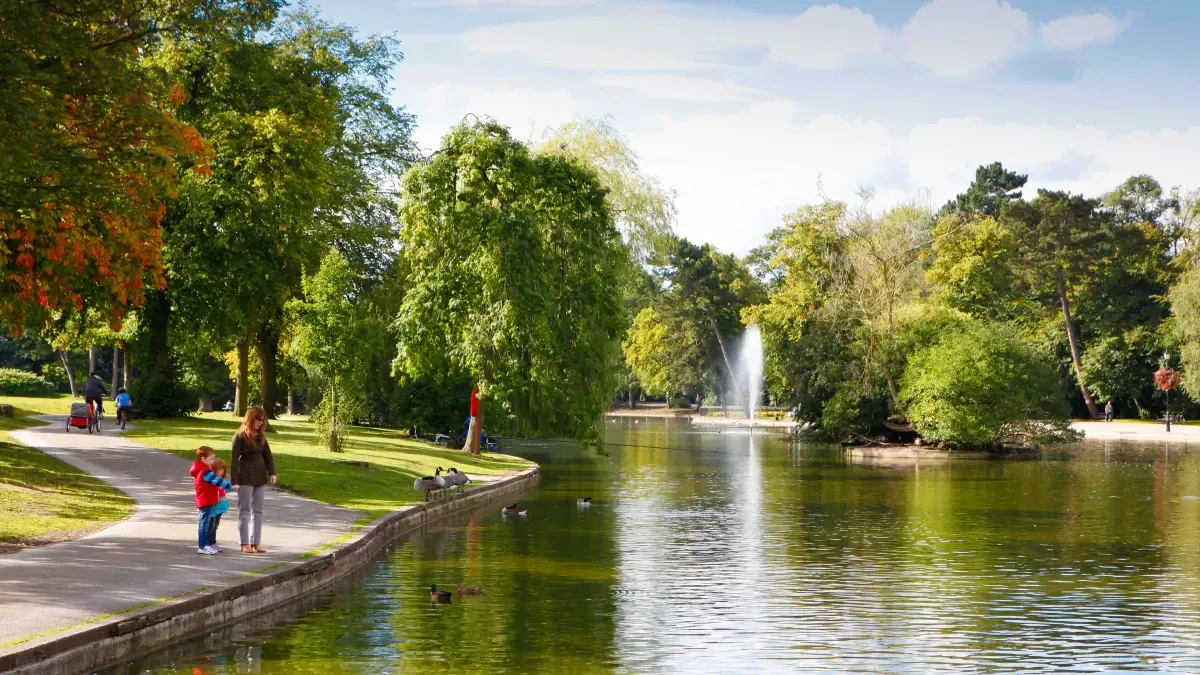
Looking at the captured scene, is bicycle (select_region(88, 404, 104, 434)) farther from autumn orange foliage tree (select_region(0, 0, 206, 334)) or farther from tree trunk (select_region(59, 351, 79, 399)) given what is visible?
tree trunk (select_region(59, 351, 79, 399))

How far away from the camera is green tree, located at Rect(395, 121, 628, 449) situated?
36562 mm

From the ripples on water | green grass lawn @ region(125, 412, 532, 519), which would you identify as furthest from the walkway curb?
green grass lawn @ region(125, 412, 532, 519)

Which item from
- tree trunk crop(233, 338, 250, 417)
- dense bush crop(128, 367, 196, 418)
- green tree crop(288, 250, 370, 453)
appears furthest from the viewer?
tree trunk crop(233, 338, 250, 417)

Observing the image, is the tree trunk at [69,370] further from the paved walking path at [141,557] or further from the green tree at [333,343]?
the paved walking path at [141,557]

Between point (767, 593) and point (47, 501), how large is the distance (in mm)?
11897

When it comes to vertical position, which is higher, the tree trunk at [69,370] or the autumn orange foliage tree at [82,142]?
the autumn orange foliage tree at [82,142]

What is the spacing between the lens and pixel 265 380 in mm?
47688

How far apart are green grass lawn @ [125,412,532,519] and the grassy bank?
3.95 metres

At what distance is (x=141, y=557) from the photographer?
52.6 feet

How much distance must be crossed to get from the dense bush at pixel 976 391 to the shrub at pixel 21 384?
150 feet

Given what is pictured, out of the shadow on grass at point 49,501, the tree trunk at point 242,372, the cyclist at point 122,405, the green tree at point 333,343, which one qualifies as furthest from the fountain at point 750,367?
the shadow on grass at point 49,501

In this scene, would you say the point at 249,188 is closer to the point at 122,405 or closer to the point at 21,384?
the point at 122,405

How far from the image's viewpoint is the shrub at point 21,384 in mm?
67812

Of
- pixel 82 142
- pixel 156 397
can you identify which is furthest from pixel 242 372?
pixel 82 142
